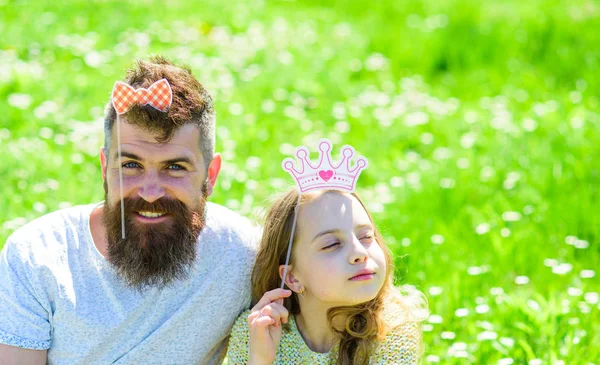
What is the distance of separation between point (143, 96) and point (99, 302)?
792 mm

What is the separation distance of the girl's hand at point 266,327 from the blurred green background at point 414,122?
104cm

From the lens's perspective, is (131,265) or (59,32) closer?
(131,265)

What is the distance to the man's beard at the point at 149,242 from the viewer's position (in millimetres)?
3225

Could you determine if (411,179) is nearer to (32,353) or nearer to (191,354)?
(191,354)

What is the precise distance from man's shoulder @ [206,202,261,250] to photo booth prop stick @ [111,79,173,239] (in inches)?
17.8

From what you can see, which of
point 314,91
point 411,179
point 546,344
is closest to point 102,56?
point 314,91

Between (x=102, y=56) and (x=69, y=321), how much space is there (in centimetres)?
422

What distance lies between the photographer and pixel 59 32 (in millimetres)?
7434

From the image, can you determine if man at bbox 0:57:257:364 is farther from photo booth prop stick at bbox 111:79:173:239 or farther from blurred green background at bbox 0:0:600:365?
blurred green background at bbox 0:0:600:365

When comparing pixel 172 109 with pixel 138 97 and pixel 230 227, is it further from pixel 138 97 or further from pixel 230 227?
pixel 230 227

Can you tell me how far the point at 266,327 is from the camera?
315 cm

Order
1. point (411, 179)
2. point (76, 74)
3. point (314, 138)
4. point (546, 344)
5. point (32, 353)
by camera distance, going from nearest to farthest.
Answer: point (32, 353) → point (546, 344) → point (411, 179) → point (314, 138) → point (76, 74)

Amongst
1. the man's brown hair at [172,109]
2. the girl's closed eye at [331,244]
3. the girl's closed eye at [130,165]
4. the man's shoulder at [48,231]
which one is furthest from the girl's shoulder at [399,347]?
the man's shoulder at [48,231]

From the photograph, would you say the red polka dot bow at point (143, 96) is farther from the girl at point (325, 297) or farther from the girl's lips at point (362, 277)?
the girl's lips at point (362, 277)
